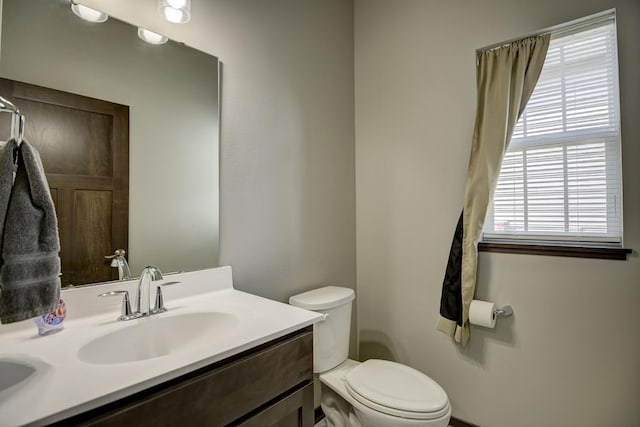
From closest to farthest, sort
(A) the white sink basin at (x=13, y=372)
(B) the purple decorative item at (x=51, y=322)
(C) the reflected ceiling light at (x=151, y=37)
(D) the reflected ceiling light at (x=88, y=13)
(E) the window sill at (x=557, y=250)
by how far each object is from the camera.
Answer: (A) the white sink basin at (x=13, y=372), (B) the purple decorative item at (x=51, y=322), (D) the reflected ceiling light at (x=88, y=13), (C) the reflected ceiling light at (x=151, y=37), (E) the window sill at (x=557, y=250)

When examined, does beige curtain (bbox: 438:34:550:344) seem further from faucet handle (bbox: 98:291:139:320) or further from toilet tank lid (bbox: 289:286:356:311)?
faucet handle (bbox: 98:291:139:320)

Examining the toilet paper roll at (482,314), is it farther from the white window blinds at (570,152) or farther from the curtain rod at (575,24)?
the curtain rod at (575,24)

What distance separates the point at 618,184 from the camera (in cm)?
142

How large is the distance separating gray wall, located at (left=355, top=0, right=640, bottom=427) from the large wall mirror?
3.79 ft

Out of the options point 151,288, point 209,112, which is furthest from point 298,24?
point 151,288

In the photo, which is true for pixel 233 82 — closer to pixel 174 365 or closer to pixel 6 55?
pixel 6 55

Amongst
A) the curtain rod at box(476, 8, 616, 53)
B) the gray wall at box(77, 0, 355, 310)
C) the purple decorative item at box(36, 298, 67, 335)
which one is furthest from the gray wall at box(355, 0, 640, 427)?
the purple decorative item at box(36, 298, 67, 335)

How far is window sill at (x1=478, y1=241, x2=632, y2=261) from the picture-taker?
4.51 feet

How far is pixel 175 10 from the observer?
1196 mm

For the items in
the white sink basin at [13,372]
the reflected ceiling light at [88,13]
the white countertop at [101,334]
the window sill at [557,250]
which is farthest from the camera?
the window sill at [557,250]

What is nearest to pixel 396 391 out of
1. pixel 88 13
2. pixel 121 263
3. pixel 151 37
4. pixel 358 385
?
pixel 358 385

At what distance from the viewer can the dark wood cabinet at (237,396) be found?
659 mm

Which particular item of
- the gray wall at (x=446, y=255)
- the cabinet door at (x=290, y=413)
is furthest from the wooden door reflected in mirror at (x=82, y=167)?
the gray wall at (x=446, y=255)

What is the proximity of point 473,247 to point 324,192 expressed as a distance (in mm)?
913
